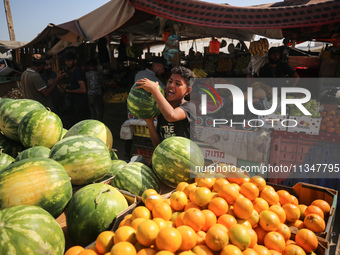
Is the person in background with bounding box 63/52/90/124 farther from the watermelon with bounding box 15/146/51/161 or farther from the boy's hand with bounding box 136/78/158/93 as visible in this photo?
the watermelon with bounding box 15/146/51/161

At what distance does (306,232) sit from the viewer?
1.49 meters

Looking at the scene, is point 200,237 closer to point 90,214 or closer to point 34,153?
point 90,214

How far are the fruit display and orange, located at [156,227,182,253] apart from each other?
6861 millimetres

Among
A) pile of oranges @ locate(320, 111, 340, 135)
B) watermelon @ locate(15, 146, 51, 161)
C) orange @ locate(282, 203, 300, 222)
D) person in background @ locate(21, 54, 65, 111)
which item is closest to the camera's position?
orange @ locate(282, 203, 300, 222)

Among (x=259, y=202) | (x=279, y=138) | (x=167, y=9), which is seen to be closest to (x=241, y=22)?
(x=167, y=9)

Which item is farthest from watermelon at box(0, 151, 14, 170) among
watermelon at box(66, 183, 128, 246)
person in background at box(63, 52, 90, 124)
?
person in background at box(63, 52, 90, 124)

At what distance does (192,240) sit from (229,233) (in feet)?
0.75

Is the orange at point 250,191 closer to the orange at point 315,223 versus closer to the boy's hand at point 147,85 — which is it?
the orange at point 315,223

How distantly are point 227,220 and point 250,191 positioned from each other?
0.35 m

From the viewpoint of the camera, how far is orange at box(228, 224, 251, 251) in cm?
130

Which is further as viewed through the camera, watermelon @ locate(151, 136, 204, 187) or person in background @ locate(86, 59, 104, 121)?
person in background @ locate(86, 59, 104, 121)

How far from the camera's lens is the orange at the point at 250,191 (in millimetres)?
1718

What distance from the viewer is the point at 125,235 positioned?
51.9 inches

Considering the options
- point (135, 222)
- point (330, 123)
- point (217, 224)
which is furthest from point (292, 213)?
point (330, 123)
